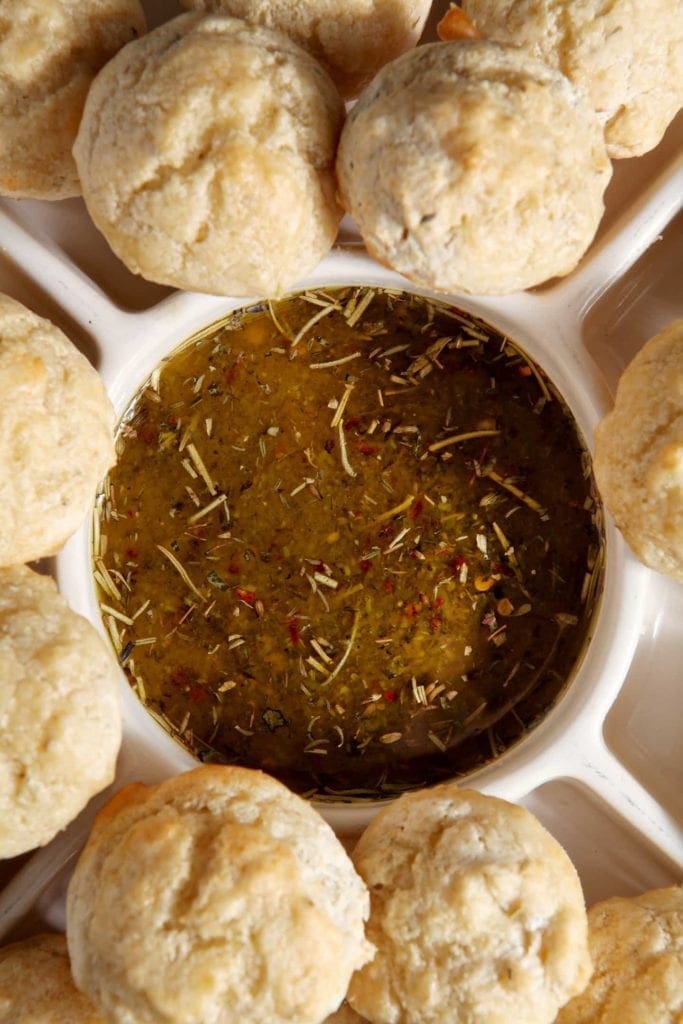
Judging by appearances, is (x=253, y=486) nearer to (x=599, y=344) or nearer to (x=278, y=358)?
(x=278, y=358)

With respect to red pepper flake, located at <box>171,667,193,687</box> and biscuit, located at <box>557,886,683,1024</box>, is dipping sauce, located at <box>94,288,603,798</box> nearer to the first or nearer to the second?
red pepper flake, located at <box>171,667,193,687</box>

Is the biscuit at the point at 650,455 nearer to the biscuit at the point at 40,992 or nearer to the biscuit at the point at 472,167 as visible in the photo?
the biscuit at the point at 472,167

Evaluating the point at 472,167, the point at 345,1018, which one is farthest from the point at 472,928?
the point at 472,167

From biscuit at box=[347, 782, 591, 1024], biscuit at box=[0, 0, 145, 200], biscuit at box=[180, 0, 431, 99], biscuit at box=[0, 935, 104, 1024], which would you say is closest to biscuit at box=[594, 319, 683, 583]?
biscuit at box=[347, 782, 591, 1024]


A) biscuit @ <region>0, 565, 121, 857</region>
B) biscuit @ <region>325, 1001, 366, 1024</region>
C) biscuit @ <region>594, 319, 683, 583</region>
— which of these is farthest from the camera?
biscuit @ <region>325, 1001, 366, 1024</region>

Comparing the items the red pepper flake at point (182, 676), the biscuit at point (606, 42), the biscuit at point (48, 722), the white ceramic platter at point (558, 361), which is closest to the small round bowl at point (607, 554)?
the white ceramic platter at point (558, 361)
